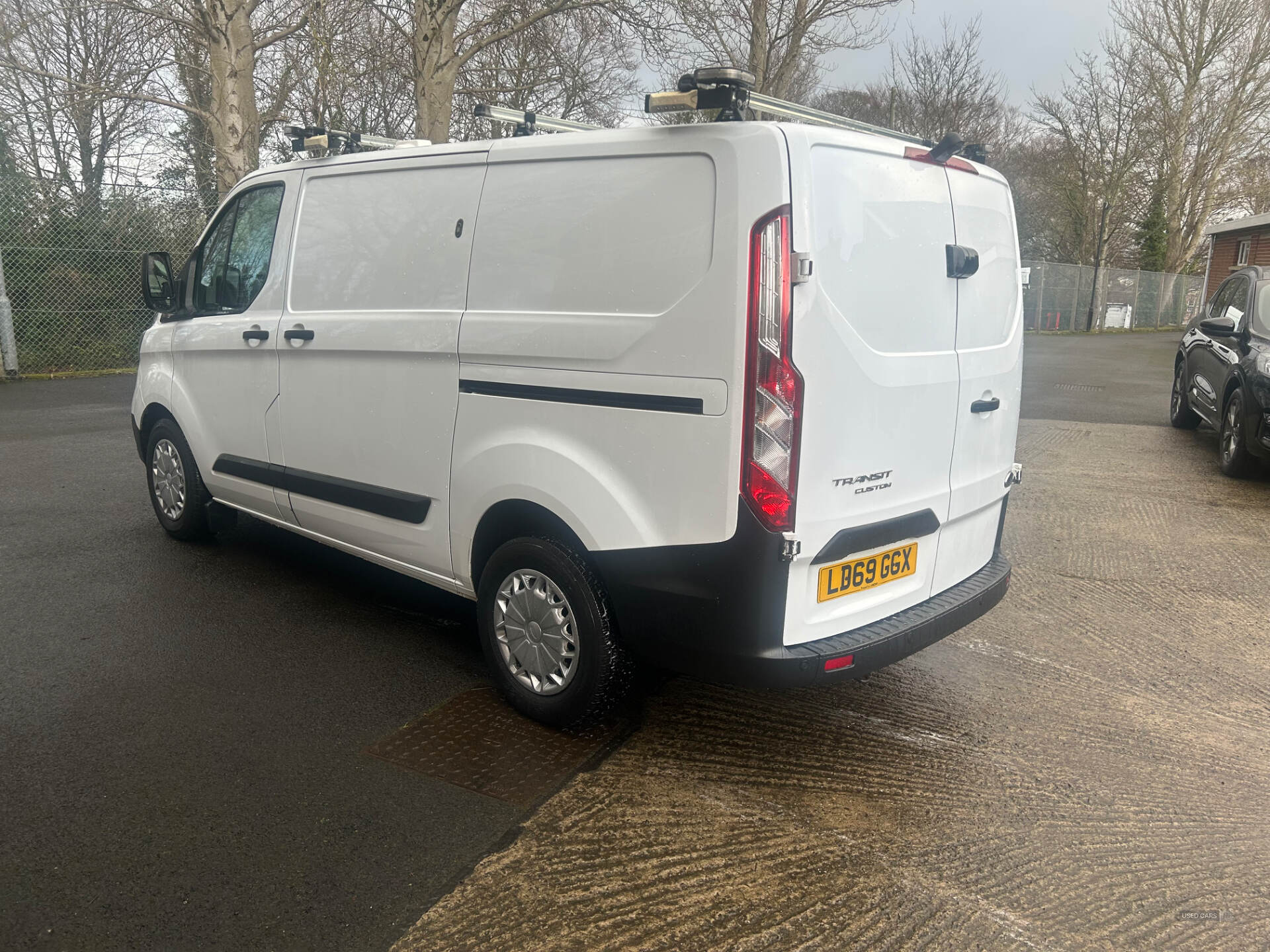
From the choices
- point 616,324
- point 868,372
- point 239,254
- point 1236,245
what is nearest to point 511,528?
point 616,324

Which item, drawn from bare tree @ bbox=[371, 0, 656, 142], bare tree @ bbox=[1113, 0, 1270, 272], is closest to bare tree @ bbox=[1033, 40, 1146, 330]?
bare tree @ bbox=[1113, 0, 1270, 272]

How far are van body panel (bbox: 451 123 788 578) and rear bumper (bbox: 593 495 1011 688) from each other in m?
0.07

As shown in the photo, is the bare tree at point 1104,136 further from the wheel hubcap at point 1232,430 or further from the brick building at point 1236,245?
the wheel hubcap at point 1232,430

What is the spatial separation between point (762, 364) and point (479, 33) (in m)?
17.8

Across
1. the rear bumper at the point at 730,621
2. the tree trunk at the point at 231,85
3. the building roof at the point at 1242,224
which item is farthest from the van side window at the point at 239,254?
the building roof at the point at 1242,224

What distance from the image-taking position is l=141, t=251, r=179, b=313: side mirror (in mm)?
5395

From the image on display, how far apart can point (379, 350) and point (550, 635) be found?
1384mm

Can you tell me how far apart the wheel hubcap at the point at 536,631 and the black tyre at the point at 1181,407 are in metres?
9.39

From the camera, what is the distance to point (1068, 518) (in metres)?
6.83

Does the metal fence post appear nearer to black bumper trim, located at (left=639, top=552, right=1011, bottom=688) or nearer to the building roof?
black bumper trim, located at (left=639, top=552, right=1011, bottom=688)

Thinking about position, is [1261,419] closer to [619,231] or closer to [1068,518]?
[1068,518]

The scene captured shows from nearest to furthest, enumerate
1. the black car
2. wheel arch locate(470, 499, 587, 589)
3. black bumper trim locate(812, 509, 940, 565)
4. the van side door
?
black bumper trim locate(812, 509, 940, 565) → wheel arch locate(470, 499, 587, 589) → the van side door → the black car

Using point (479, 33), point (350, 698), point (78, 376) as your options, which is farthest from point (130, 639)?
point (479, 33)

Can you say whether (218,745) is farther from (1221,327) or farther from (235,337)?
(1221,327)
